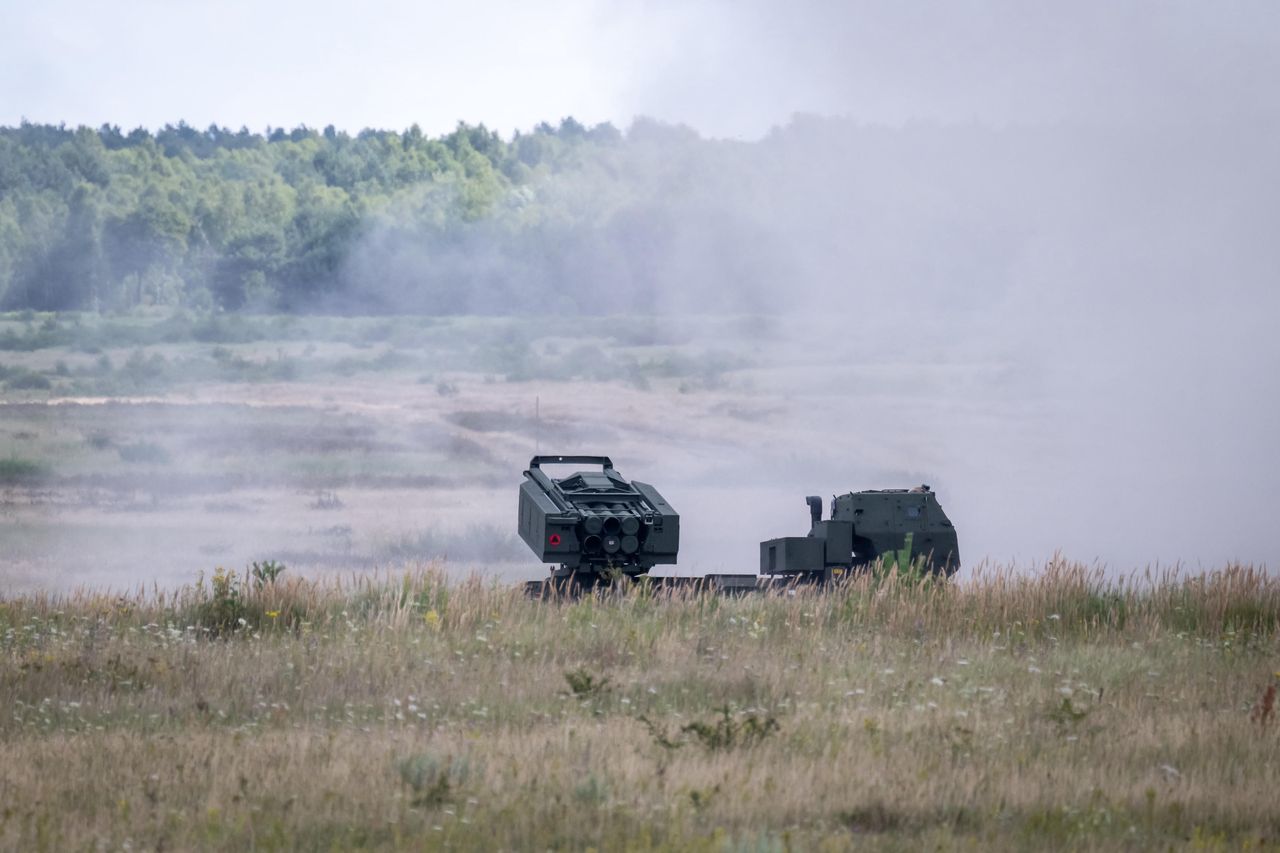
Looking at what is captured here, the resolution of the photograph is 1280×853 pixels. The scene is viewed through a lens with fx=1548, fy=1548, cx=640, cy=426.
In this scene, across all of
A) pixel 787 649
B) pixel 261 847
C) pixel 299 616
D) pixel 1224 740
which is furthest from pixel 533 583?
pixel 261 847

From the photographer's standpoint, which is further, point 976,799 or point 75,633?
point 75,633

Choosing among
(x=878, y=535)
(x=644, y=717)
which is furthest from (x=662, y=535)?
(x=644, y=717)

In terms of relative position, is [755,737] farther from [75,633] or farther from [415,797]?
[75,633]

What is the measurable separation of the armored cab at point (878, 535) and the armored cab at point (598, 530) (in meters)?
2.32

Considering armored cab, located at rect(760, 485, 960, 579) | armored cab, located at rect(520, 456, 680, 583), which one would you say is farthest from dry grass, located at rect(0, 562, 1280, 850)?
armored cab, located at rect(760, 485, 960, 579)

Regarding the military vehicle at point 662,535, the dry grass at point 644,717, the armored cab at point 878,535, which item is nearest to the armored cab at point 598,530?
the military vehicle at point 662,535

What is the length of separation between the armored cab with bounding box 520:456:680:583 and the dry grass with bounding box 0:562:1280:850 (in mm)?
1607

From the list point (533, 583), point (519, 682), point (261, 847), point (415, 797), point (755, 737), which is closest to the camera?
point (261, 847)

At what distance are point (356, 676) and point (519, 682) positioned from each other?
4.46ft

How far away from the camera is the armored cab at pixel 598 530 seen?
1878cm

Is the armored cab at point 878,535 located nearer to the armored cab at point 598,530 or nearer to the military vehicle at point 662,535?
the military vehicle at point 662,535

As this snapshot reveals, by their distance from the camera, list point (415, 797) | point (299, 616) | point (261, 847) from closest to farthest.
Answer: point (261, 847), point (415, 797), point (299, 616)

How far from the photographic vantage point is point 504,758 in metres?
9.67

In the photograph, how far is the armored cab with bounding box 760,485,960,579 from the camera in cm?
2052
